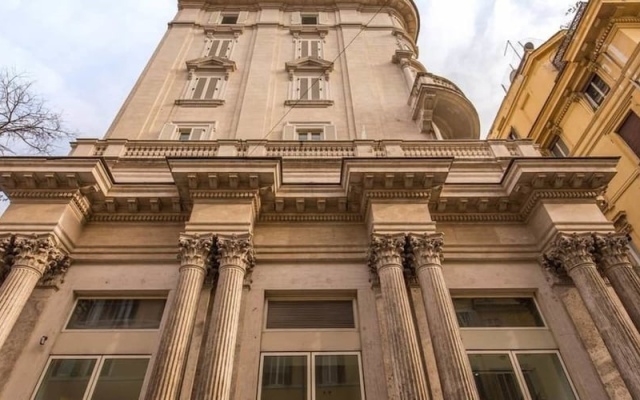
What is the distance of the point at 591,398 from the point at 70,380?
1120 cm

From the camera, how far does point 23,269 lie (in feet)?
28.6

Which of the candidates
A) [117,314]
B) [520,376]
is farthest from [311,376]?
[117,314]

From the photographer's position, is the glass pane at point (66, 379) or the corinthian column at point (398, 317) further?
the glass pane at point (66, 379)

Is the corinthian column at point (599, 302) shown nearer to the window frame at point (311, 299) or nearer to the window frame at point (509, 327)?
the window frame at point (509, 327)

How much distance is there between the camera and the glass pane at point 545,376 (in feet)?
27.9

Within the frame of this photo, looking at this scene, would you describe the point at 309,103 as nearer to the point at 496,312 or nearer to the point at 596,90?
the point at 496,312

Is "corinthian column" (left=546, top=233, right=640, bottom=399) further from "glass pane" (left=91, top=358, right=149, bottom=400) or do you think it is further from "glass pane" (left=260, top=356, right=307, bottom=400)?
"glass pane" (left=91, top=358, right=149, bottom=400)

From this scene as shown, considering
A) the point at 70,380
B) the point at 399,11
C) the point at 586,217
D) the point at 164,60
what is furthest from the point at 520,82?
the point at 70,380

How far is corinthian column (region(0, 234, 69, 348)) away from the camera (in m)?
8.12

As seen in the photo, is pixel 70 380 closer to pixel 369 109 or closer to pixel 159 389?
pixel 159 389

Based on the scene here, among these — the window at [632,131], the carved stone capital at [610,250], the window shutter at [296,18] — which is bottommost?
the carved stone capital at [610,250]

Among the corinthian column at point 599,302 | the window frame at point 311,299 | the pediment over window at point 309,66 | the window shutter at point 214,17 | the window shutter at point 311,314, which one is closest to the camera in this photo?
the corinthian column at point 599,302

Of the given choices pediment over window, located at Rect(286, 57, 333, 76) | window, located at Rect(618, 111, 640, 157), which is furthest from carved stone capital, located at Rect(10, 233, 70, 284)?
window, located at Rect(618, 111, 640, 157)

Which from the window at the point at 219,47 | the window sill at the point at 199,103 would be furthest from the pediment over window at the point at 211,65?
the window sill at the point at 199,103
